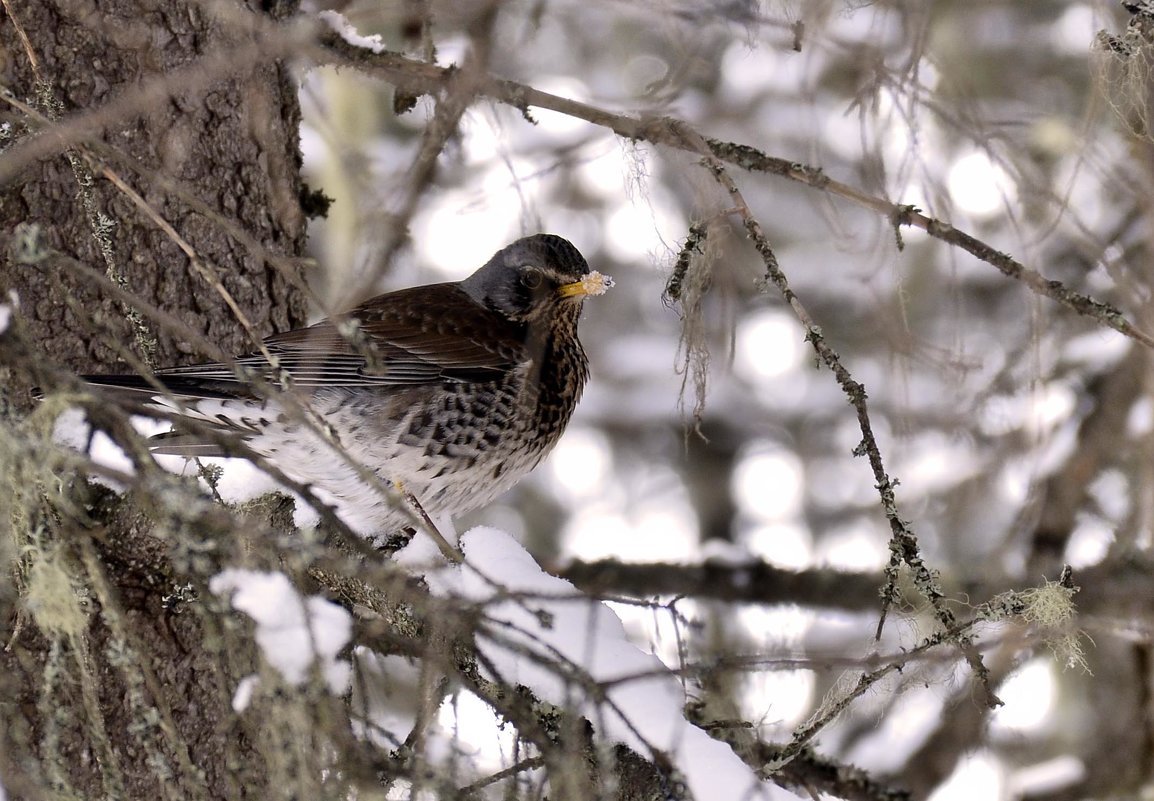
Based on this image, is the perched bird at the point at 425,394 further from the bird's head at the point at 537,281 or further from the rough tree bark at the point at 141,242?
the rough tree bark at the point at 141,242

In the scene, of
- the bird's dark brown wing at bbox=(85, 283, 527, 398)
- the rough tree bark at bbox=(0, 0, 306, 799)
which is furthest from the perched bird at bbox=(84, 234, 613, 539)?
the rough tree bark at bbox=(0, 0, 306, 799)

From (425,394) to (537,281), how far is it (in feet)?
2.18

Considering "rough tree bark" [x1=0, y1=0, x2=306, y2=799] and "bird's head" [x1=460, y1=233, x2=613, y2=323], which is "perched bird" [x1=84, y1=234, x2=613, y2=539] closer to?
"bird's head" [x1=460, y1=233, x2=613, y2=323]

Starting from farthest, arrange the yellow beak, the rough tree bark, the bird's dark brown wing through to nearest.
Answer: the yellow beak → the bird's dark brown wing → the rough tree bark

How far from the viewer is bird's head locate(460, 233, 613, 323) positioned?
153 inches

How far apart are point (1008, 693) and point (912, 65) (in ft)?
7.58

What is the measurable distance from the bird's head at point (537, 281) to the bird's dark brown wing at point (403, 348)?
8 cm

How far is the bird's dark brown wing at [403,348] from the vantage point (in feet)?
10.6

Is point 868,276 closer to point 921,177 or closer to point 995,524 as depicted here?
point 921,177

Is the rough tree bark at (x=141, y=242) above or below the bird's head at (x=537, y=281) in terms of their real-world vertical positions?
below

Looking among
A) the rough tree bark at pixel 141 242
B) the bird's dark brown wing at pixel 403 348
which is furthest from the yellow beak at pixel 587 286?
the rough tree bark at pixel 141 242

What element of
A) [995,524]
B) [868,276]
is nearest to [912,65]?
[868,276]

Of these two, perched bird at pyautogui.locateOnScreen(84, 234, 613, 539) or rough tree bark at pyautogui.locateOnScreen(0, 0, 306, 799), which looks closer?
rough tree bark at pyautogui.locateOnScreen(0, 0, 306, 799)

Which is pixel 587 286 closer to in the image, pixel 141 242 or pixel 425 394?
pixel 425 394
